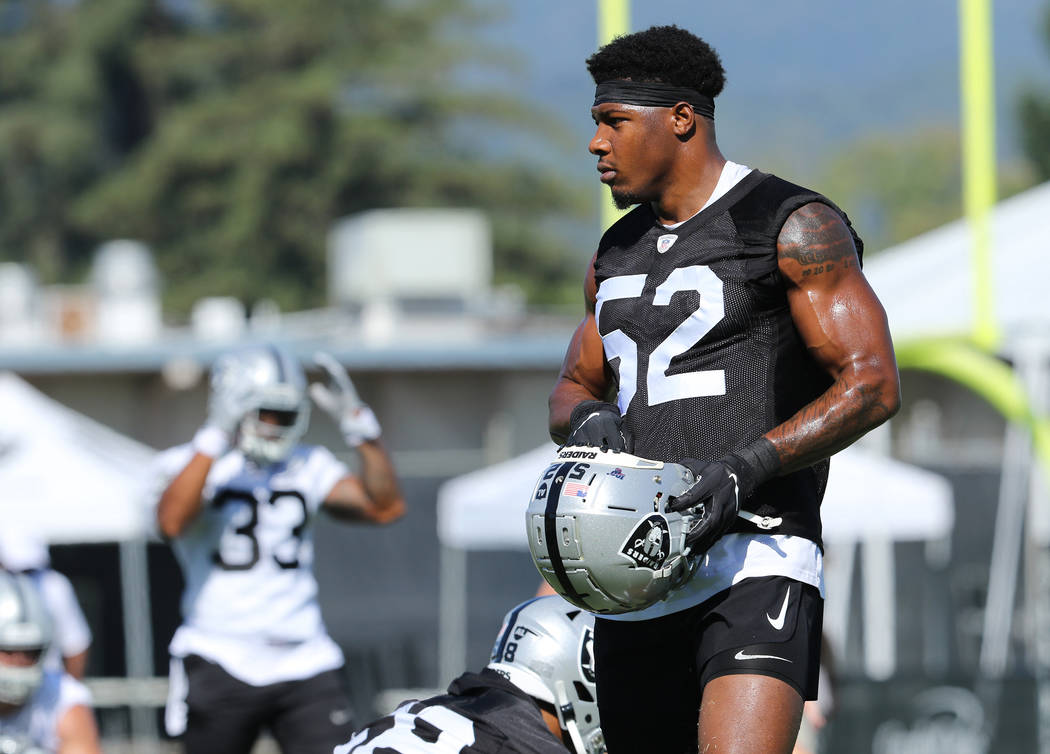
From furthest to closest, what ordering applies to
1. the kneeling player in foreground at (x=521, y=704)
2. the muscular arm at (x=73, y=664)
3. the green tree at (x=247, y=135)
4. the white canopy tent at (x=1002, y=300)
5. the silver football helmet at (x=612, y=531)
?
the green tree at (x=247, y=135) → the white canopy tent at (x=1002, y=300) → the muscular arm at (x=73, y=664) → the kneeling player in foreground at (x=521, y=704) → the silver football helmet at (x=612, y=531)

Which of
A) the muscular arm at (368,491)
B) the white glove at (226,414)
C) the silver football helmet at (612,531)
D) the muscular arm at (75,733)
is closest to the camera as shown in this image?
the silver football helmet at (612,531)

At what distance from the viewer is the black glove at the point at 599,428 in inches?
137

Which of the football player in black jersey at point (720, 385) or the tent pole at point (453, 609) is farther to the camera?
the tent pole at point (453, 609)

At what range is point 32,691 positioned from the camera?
555 centimetres

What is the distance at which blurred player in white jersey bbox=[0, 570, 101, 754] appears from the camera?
5469 millimetres

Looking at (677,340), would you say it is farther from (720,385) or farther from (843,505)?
(843,505)

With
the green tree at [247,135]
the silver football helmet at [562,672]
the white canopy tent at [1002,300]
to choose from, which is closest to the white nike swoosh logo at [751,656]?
the silver football helmet at [562,672]

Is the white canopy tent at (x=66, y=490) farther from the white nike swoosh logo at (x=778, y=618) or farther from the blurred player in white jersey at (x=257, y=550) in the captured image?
the white nike swoosh logo at (x=778, y=618)

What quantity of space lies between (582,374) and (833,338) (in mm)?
778

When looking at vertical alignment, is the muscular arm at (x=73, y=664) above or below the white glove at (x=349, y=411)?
below

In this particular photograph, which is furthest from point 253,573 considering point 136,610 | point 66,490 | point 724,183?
point 136,610

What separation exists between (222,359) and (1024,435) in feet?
25.5

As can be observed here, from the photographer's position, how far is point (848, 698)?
955 cm

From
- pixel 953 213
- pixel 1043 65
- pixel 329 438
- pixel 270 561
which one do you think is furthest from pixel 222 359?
pixel 329 438
